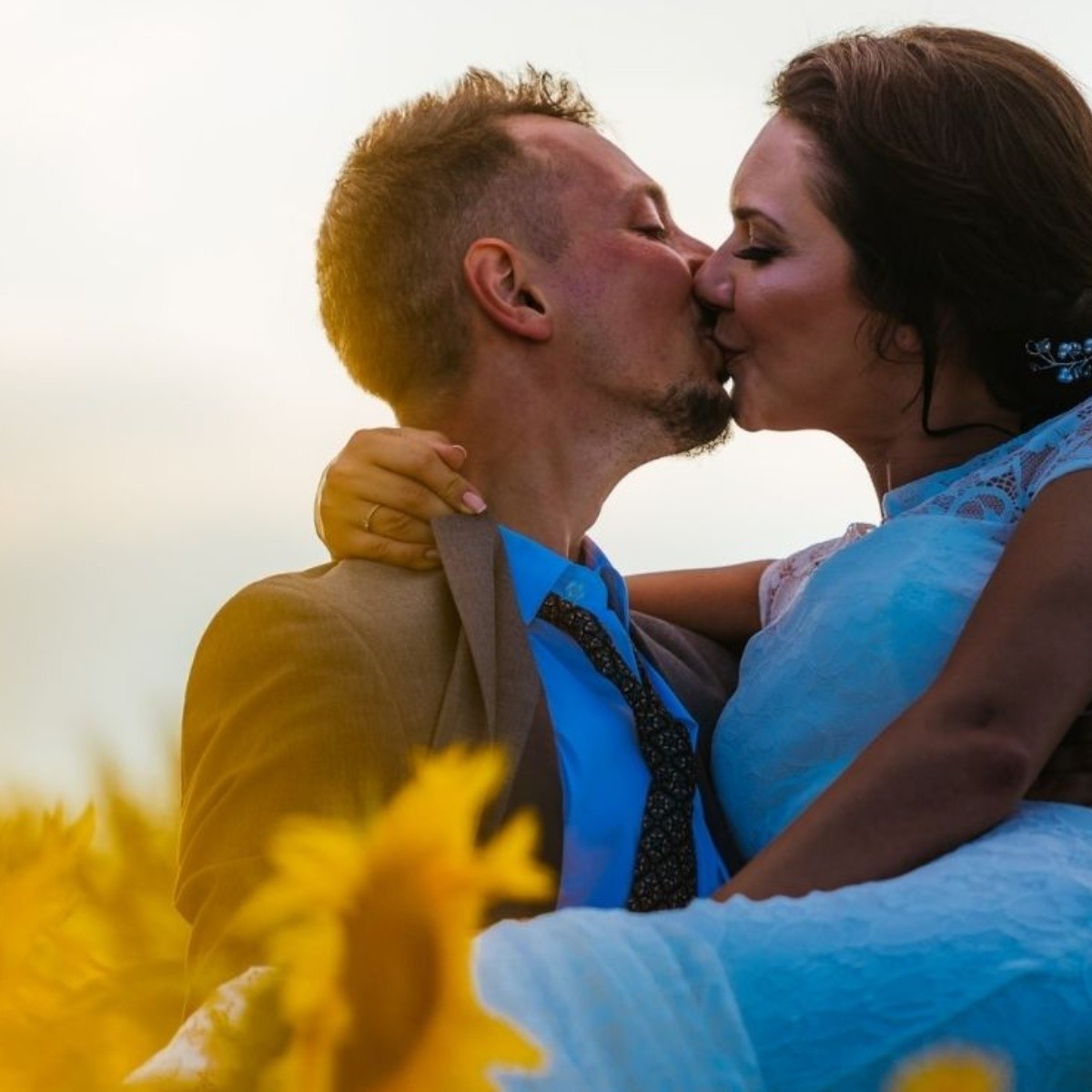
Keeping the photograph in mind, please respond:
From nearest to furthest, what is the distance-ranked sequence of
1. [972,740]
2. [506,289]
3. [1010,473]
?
1. [972,740]
2. [1010,473]
3. [506,289]

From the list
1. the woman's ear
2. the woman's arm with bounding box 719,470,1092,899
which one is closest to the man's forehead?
the woman's ear

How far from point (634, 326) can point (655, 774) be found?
3.05ft

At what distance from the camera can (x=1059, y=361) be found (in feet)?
8.79

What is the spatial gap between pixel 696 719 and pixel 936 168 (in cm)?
98

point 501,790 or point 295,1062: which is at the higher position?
point 295,1062

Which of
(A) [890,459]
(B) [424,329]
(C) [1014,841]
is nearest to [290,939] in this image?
(C) [1014,841]

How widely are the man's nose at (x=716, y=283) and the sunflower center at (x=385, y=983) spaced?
2.29 metres

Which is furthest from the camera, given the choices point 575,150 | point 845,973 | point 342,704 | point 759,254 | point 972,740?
point 575,150

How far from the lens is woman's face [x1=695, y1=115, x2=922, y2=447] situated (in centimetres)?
271

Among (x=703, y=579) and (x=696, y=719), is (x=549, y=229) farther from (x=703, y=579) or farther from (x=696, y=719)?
(x=696, y=719)

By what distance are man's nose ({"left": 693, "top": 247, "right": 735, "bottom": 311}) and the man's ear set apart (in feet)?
0.94

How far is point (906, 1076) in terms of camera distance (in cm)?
67

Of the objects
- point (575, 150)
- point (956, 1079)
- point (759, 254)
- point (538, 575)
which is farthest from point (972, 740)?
point (575, 150)

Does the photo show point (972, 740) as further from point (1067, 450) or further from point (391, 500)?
point (391, 500)
